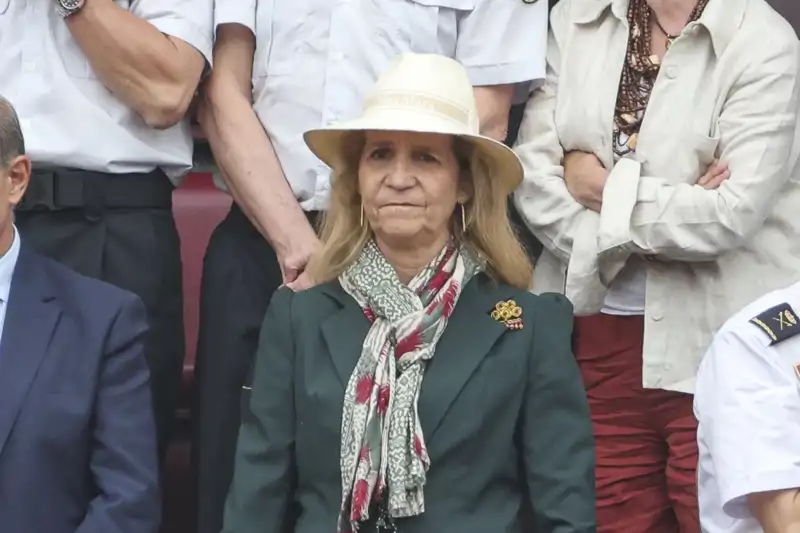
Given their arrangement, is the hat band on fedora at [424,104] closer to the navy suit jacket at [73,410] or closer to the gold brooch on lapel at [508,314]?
the gold brooch on lapel at [508,314]

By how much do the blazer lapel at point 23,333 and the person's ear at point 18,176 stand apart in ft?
0.37

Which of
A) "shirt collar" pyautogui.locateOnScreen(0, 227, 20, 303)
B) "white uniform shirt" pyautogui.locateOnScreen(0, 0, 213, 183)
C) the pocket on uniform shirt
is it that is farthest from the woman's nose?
"shirt collar" pyautogui.locateOnScreen(0, 227, 20, 303)

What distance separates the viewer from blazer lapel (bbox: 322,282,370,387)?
105 inches

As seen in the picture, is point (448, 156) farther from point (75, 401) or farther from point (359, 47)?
point (75, 401)

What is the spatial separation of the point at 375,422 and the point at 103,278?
751 mm

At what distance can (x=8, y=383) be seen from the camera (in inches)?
103

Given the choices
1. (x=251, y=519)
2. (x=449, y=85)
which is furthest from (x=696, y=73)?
(x=251, y=519)

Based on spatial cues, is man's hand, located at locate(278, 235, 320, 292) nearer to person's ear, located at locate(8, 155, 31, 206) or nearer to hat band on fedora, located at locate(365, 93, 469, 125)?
hat band on fedora, located at locate(365, 93, 469, 125)

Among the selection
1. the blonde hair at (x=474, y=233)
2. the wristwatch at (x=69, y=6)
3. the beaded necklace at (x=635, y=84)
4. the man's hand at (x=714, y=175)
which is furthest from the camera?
the beaded necklace at (x=635, y=84)

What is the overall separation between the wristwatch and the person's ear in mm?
341

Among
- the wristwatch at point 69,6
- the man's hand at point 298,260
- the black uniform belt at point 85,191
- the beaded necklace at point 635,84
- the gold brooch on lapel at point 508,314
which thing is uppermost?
the wristwatch at point 69,6

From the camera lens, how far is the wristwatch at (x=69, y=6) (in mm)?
2912

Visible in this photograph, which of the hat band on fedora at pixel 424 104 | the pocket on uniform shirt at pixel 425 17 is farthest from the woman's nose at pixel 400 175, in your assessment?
the pocket on uniform shirt at pixel 425 17

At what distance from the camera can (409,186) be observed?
8.85 ft
